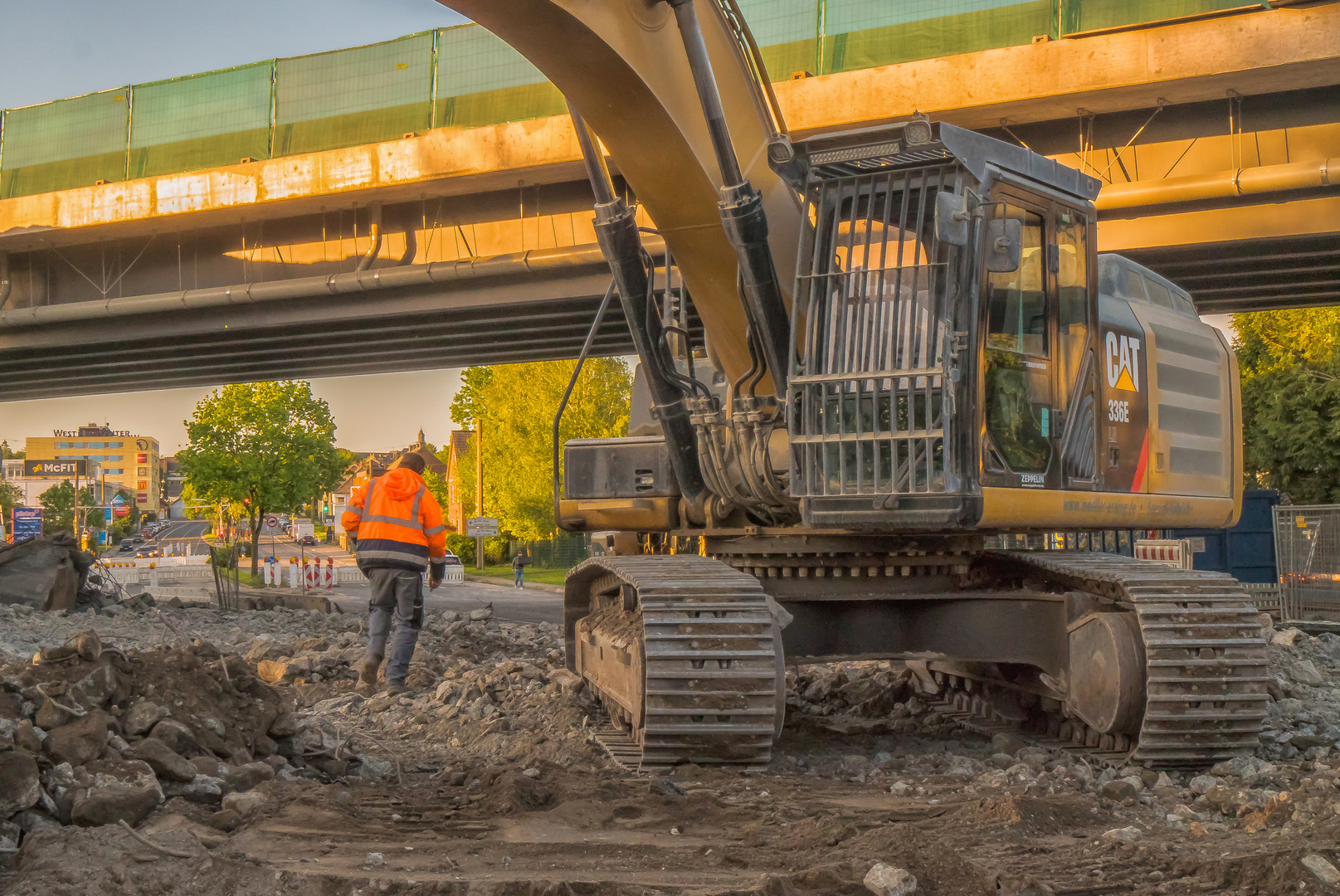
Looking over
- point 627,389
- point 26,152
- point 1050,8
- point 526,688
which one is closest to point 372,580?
point 526,688

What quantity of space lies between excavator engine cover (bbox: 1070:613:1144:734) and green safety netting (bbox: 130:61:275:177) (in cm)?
1583

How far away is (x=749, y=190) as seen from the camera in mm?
Answer: 6309

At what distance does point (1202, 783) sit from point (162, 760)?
4636 millimetres

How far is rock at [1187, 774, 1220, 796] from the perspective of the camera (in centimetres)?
573

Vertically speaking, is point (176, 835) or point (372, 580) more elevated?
point (372, 580)

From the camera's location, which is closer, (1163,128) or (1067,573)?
(1067,573)

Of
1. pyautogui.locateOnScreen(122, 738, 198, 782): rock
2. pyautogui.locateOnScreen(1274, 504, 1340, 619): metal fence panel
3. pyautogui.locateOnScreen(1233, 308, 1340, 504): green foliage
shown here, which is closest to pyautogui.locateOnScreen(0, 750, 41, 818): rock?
pyautogui.locateOnScreen(122, 738, 198, 782): rock

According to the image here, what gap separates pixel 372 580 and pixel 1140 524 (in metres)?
5.60

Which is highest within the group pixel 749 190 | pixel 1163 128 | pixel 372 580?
pixel 1163 128

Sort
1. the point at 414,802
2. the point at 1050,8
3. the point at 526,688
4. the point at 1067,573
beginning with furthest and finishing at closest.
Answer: the point at 1050,8
the point at 526,688
the point at 1067,573
the point at 414,802

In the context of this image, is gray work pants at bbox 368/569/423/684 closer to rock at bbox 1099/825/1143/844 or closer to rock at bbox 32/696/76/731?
rock at bbox 32/696/76/731

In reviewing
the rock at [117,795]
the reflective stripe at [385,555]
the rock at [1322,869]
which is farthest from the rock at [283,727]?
the rock at [1322,869]

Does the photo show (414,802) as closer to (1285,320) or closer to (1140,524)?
(1140,524)

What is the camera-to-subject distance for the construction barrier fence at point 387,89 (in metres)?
14.5
